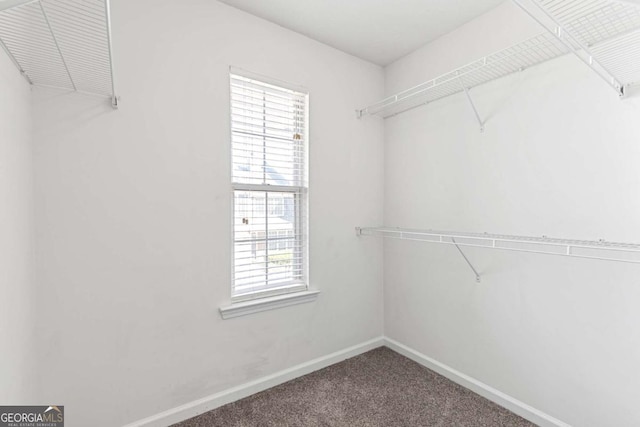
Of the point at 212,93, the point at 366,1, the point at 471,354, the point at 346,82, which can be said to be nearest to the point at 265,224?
the point at 212,93

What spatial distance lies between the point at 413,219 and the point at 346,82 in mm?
1216

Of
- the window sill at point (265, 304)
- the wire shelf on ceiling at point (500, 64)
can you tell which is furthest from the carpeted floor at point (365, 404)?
the wire shelf on ceiling at point (500, 64)

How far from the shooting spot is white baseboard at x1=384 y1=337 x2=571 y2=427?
5.57ft

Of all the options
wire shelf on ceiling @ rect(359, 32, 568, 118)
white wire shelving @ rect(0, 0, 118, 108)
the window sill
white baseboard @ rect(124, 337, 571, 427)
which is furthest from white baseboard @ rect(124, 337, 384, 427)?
wire shelf on ceiling @ rect(359, 32, 568, 118)

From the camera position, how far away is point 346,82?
7.95ft

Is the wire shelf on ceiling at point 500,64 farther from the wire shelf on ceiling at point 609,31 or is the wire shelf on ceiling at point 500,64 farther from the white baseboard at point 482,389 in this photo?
the white baseboard at point 482,389

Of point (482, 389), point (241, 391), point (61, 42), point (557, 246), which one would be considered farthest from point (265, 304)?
point (557, 246)

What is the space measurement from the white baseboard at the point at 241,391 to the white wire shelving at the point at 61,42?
5.78 ft

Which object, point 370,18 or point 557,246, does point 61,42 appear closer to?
point 370,18

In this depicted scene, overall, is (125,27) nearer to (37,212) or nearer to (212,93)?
(212,93)

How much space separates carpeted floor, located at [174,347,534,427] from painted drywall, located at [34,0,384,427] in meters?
0.17

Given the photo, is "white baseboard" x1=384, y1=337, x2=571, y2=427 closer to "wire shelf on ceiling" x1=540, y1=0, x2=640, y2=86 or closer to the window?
the window

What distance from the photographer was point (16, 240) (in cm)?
118

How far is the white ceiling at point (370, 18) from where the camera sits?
185cm
